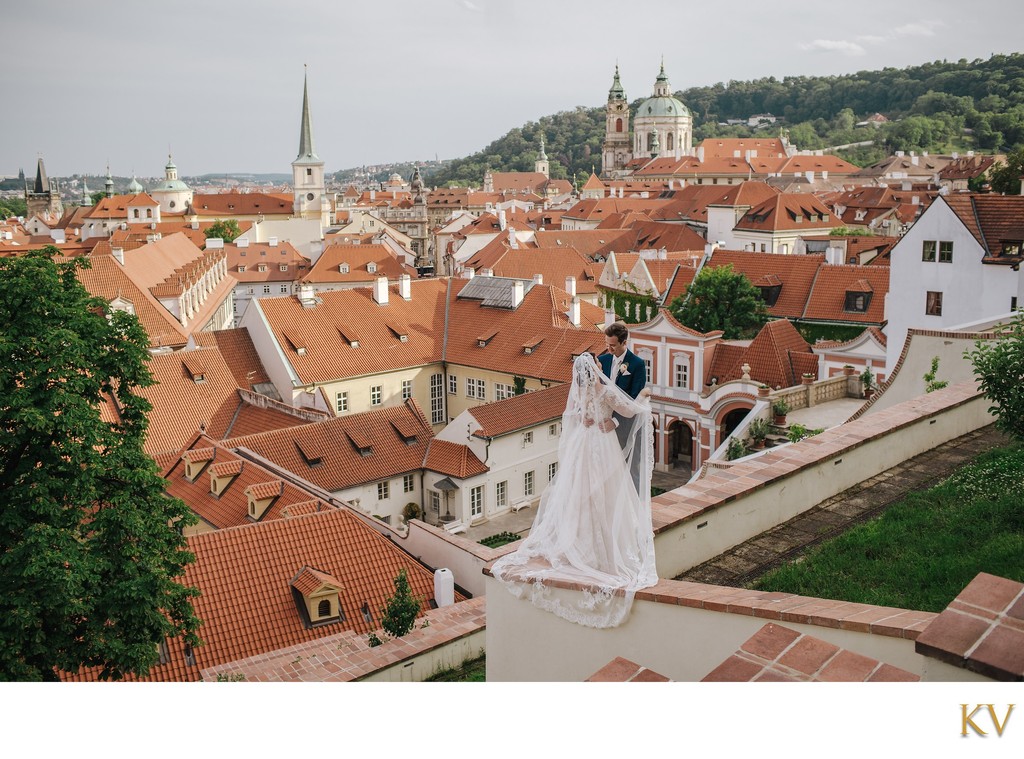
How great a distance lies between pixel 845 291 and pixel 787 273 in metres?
1.99

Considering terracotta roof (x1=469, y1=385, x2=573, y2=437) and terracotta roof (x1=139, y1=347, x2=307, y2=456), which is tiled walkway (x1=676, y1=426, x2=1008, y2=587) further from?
terracotta roof (x1=139, y1=347, x2=307, y2=456)

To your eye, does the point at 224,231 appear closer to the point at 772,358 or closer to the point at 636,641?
the point at 772,358

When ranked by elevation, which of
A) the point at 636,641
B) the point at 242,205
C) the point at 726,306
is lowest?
the point at 636,641

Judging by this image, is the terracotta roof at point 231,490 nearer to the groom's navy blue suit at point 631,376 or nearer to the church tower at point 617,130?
the groom's navy blue suit at point 631,376

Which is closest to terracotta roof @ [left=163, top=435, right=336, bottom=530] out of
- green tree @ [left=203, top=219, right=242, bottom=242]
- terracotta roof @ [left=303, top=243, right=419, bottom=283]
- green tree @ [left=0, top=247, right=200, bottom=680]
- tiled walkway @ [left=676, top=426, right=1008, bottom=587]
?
green tree @ [left=0, top=247, right=200, bottom=680]

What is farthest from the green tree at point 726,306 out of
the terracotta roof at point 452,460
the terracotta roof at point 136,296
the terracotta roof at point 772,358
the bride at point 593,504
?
the bride at point 593,504

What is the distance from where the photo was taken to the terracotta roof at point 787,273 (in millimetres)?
25266

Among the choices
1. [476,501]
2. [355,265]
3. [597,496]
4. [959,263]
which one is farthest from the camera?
[355,265]

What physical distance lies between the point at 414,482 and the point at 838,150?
91339 millimetres

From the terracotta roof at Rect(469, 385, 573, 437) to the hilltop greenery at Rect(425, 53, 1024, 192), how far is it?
3158 cm

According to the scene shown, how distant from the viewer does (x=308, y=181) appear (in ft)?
268

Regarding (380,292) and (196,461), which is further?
(380,292)

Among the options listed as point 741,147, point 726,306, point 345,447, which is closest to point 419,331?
point 345,447

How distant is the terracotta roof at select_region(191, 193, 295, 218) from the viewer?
8062 cm
